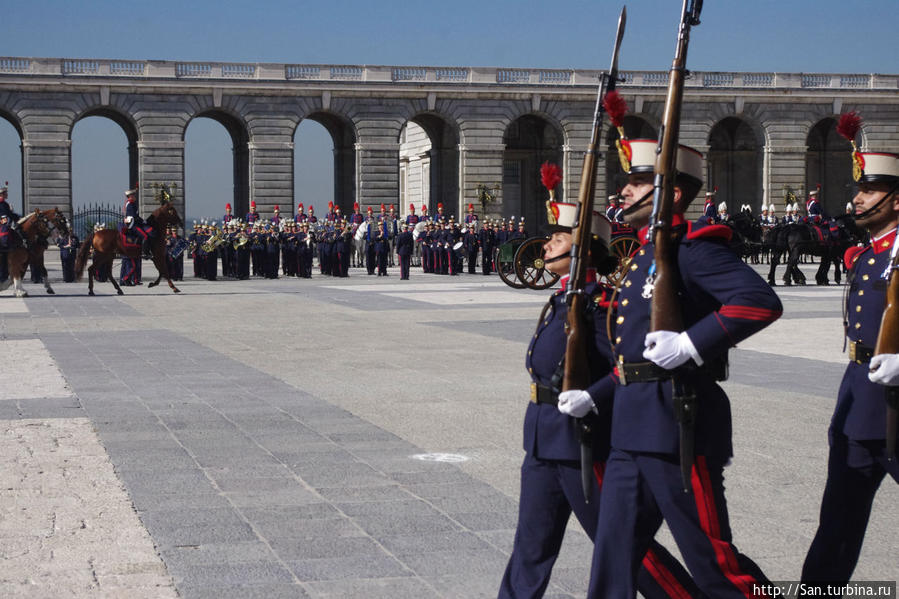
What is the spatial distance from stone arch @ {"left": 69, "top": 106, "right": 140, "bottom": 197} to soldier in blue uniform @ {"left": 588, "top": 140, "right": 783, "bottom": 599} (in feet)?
150

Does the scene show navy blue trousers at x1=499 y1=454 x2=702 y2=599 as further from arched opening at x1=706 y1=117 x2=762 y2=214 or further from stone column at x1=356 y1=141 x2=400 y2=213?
arched opening at x1=706 y1=117 x2=762 y2=214

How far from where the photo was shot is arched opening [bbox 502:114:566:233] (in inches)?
2287

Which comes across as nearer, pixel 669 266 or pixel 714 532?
pixel 714 532

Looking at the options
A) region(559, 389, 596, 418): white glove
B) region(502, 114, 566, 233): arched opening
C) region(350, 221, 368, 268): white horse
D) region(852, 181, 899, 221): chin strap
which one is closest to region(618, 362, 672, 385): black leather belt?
region(559, 389, 596, 418): white glove

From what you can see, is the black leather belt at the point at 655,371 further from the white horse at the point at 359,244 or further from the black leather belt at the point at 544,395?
the white horse at the point at 359,244

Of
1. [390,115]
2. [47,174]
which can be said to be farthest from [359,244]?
[47,174]

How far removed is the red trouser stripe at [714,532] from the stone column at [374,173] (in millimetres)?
46370

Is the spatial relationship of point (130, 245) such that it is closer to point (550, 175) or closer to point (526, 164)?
point (550, 175)

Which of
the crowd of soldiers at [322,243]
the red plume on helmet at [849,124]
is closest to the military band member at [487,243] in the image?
the crowd of soldiers at [322,243]

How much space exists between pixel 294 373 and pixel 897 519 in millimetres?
6932

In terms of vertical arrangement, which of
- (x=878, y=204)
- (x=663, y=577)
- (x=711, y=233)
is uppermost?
(x=878, y=204)

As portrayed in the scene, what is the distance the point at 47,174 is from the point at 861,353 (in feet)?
151

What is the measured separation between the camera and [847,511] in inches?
180

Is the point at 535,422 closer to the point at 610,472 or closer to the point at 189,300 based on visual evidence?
the point at 610,472
